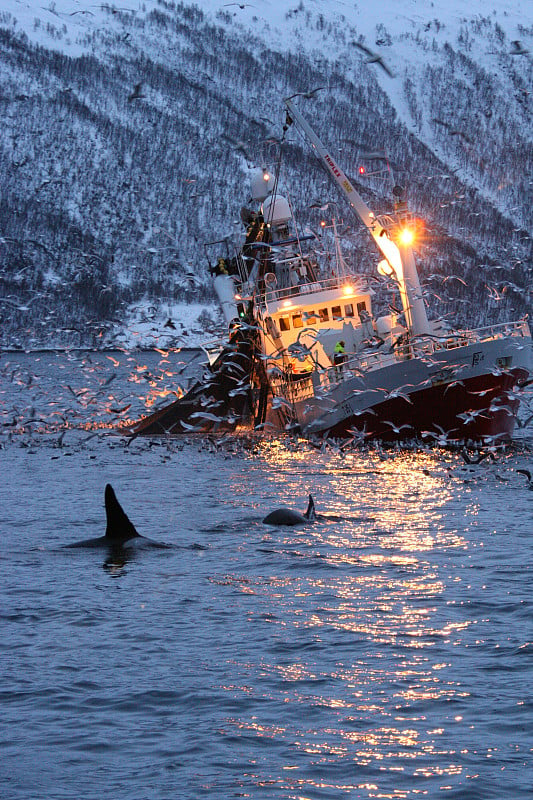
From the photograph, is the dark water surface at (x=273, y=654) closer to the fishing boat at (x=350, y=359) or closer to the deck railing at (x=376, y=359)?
the fishing boat at (x=350, y=359)

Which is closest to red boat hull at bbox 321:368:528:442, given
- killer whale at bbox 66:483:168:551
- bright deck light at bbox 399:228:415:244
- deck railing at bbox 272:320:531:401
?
deck railing at bbox 272:320:531:401

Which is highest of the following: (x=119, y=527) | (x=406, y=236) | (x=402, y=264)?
(x=406, y=236)

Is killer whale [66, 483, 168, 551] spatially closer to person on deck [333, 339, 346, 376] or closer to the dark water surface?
the dark water surface

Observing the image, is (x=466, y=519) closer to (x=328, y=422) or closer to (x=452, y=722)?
(x=452, y=722)

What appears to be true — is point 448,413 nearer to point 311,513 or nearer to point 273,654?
point 311,513

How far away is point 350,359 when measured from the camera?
56.7 meters

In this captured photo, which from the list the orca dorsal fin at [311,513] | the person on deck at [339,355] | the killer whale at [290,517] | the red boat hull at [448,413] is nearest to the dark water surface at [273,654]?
the orca dorsal fin at [311,513]

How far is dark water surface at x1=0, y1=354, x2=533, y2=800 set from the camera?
46.6 ft

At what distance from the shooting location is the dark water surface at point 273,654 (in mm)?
14203

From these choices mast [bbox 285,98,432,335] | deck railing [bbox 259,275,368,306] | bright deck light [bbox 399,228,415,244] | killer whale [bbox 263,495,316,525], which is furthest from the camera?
deck railing [bbox 259,275,368,306]

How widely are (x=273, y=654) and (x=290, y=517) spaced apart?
12.1 meters

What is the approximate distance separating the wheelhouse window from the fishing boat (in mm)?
47

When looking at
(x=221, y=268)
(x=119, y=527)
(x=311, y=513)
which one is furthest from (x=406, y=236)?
(x=119, y=527)

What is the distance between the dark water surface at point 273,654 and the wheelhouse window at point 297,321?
83.1 ft
